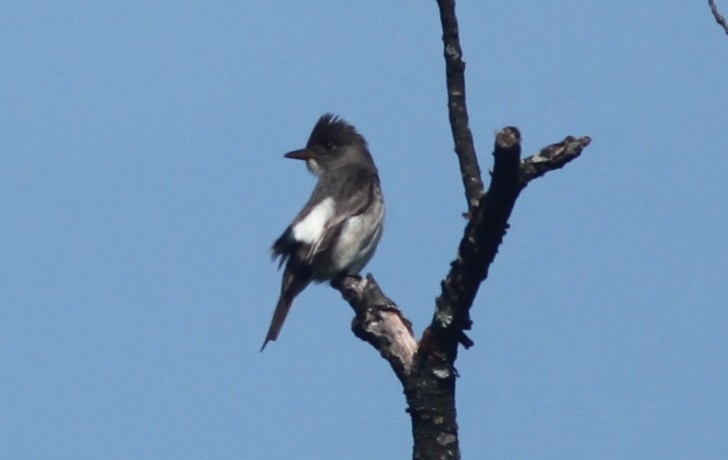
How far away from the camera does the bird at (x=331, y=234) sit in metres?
9.84

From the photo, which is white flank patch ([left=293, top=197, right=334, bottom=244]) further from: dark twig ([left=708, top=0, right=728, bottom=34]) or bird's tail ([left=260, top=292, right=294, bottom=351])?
dark twig ([left=708, top=0, right=728, bottom=34])

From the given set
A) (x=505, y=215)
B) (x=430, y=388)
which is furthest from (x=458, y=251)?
(x=430, y=388)

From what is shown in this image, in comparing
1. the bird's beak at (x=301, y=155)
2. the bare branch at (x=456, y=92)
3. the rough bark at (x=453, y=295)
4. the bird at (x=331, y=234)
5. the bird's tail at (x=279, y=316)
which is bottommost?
the rough bark at (x=453, y=295)

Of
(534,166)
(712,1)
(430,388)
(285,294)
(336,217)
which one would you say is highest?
(336,217)

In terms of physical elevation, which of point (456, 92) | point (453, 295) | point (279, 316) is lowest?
point (453, 295)

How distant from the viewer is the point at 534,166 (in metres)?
4.74

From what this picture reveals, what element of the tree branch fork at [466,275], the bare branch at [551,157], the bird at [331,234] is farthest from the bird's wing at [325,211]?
the bare branch at [551,157]

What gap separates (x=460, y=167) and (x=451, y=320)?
838 mm

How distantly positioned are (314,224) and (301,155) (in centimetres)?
177

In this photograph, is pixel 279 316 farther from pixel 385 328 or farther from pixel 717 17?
pixel 717 17

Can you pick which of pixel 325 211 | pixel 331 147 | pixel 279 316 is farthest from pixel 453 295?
pixel 331 147

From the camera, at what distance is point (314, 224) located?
33.1 ft

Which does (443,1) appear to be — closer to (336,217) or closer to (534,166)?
(534,166)

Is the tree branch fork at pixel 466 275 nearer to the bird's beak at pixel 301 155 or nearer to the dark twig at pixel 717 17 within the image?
the dark twig at pixel 717 17
